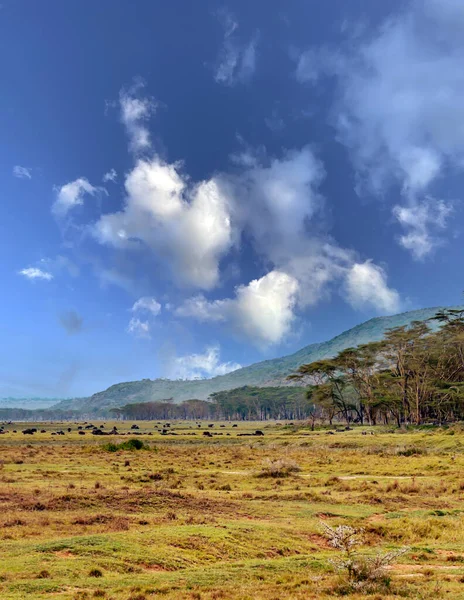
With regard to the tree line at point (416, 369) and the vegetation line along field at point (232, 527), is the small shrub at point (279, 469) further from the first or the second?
the tree line at point (416, 369)

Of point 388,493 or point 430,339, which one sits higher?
point 430,339

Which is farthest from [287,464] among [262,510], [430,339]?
[430,339]

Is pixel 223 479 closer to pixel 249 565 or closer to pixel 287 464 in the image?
pixel 287 464

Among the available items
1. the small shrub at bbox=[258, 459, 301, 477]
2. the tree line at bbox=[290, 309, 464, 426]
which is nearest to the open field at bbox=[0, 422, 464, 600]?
the small shrub at bbox=[258, 459, 301, 477]

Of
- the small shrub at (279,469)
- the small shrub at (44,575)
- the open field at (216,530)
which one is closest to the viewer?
the open field at (216,530)

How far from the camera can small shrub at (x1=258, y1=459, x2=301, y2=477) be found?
1483 inches

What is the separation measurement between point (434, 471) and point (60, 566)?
34.7 m

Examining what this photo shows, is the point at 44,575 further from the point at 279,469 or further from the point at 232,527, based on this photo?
the point at 279,469

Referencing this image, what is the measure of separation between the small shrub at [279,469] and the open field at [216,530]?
393mm

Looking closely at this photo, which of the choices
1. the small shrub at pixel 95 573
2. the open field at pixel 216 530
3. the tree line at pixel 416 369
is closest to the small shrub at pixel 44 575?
the open field at pixel 216 530

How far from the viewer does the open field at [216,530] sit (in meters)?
12.0

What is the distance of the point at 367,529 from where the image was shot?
65.2ft

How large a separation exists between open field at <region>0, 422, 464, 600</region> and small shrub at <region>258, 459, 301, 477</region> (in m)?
0.39

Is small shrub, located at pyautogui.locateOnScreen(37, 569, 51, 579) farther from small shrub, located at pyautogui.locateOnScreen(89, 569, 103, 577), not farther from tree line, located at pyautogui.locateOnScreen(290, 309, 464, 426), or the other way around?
tree line, located at pyautogui.locateOnScreen(290, 309, 464, 426)
